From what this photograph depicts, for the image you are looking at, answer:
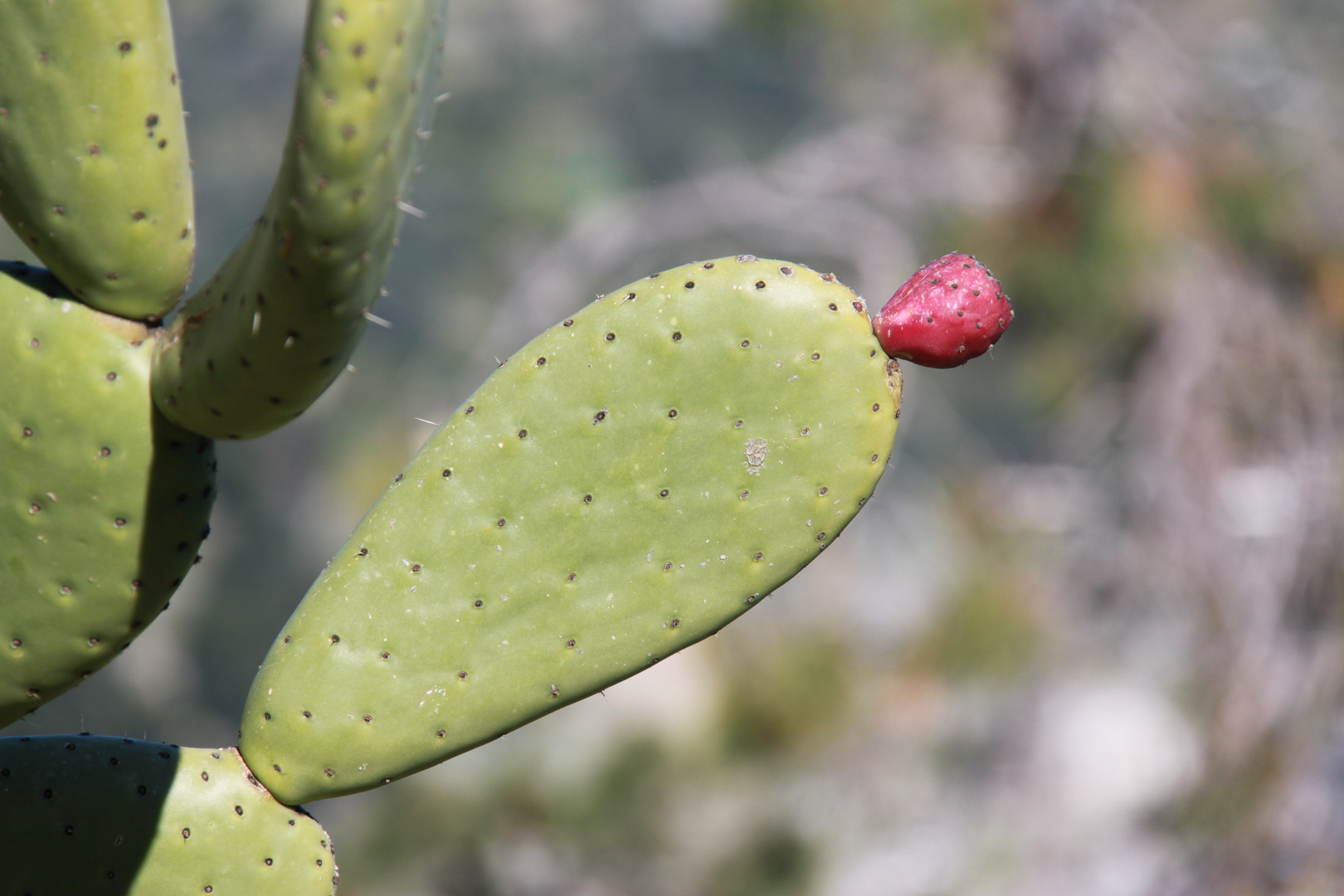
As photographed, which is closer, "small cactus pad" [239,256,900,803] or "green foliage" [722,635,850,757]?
"small cactus pad" [239,256,900,803]

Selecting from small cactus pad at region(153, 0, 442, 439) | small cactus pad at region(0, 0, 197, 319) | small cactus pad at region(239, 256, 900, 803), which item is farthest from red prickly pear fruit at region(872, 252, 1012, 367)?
small cactus pad at region(0, 0, 197, 319)

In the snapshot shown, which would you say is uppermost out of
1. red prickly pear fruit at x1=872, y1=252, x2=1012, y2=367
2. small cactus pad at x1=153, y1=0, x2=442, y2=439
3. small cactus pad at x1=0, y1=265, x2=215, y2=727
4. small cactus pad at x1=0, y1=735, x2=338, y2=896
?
red prickly pear fruit at x1=872, y1=252, x2=1012, y2=367

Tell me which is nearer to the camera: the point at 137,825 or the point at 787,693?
the point at 137,825

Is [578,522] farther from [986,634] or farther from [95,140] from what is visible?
[986,634]

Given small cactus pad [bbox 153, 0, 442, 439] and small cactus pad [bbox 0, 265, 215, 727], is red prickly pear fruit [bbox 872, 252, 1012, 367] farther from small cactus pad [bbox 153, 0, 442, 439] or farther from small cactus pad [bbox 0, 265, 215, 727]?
small cactus pad [bbox 0, 265, 215, 727]

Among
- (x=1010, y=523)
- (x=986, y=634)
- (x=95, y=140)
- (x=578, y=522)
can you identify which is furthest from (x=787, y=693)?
(x=95, y=140)

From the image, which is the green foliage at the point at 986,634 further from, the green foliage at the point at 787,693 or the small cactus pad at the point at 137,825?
the small cactus pad at the point at 137,825
